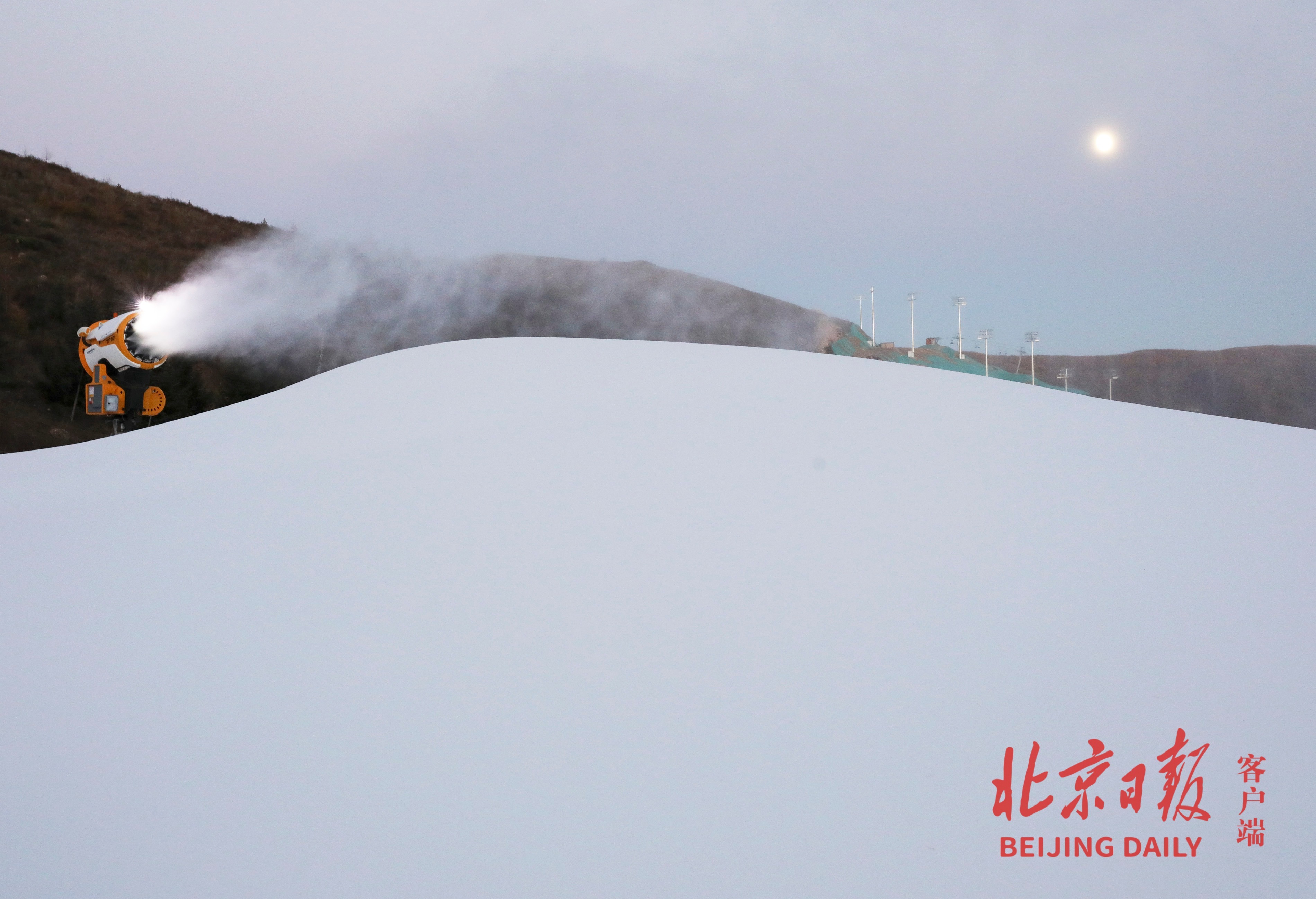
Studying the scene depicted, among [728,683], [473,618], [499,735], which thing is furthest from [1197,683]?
[473,618]

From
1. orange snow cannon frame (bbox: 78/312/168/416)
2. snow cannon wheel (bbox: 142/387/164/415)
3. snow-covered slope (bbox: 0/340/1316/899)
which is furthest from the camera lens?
snow cannon wheel (bbox: 142/387/164/415)

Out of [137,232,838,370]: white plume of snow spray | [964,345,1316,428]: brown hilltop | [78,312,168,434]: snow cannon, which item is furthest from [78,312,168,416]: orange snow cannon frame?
[964,345,1316,428]: brown hilltop

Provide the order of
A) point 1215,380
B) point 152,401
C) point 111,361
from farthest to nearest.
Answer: point 1215,380 → point 152,401 → point 111,361

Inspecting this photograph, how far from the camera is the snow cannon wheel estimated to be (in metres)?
6.84

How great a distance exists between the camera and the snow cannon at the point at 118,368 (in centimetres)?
645

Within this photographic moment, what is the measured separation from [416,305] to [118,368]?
982 cm

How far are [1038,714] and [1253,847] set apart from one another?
15.2 inches

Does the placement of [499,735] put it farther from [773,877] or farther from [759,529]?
[759,529]

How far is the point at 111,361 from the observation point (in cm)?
652
